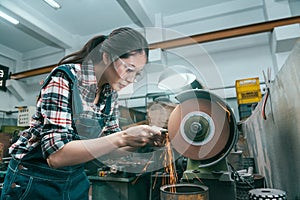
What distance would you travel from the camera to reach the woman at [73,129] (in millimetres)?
613

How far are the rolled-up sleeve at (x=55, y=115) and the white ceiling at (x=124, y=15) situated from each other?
7.81ft

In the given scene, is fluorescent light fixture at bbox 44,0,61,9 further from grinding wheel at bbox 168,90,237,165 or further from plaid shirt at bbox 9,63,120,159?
grinding wheel at bbox 168,90,237,165

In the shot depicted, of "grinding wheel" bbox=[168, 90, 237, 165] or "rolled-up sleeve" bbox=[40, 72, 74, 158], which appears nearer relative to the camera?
"rolled-up sleeve" bbox=[40, 72, 74, 158]

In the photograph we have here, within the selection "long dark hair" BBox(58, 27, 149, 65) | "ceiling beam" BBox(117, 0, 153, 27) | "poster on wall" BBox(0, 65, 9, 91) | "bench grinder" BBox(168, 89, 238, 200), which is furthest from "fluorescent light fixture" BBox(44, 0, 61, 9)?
"bench grinder" BBox(168, 89, 238, 200)

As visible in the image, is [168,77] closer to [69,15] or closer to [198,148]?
[198,148]

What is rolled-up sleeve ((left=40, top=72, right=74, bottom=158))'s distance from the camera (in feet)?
1.97

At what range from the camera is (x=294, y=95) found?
2.07ft

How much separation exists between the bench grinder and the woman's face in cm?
21

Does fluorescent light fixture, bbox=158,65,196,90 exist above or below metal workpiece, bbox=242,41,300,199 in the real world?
above

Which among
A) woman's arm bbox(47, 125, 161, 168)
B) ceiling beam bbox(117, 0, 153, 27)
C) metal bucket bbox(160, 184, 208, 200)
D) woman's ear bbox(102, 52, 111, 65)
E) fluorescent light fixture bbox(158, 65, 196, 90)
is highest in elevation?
ceiling beam bbox(117, 0, 153, 27)

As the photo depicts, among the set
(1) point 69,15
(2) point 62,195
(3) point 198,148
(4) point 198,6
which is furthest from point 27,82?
(3) point 198,148

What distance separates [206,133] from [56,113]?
540 millimetres

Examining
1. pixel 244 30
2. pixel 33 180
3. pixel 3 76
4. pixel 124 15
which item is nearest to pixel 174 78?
pixel 33 180

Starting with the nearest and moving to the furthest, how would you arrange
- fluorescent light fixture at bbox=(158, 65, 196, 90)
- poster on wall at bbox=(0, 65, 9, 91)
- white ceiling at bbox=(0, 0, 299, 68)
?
fluorescent light fixture at bbox=(158, 65, 196, 90) → white ceiling at bbox=(0, 0, 299, 68) → poster on wall at bbox=(0, 65, 9, 91)
